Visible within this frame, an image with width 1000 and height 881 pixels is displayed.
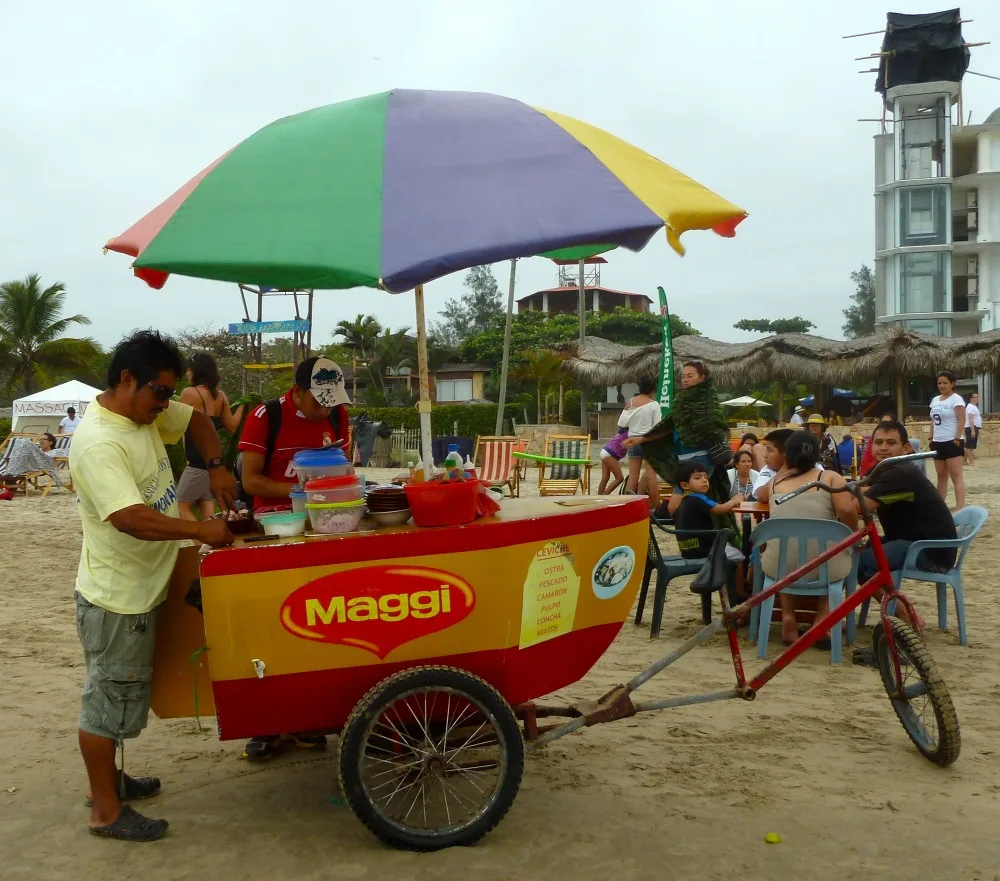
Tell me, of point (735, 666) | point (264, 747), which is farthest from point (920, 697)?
point (264, 747)

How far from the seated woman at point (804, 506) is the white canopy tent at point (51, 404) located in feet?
66.3

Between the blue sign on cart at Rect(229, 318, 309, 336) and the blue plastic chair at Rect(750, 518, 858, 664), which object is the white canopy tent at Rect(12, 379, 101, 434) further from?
the blue plastic chair at Rect(750, 518, 858, 664)

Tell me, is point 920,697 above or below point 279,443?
below

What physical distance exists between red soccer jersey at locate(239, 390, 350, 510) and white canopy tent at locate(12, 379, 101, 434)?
2009 centimetres

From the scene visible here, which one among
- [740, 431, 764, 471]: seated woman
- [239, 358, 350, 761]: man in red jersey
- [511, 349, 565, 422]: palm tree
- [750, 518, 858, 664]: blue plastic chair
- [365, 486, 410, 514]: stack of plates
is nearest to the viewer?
[365, 486, 410, 514]: stack of plates

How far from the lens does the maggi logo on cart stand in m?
2.74

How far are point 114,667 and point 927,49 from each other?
1583 inches

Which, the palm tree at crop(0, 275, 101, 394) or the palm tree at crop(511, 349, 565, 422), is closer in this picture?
the palm tree at crop(511, 349, 565, 422)

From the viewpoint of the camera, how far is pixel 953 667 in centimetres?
481

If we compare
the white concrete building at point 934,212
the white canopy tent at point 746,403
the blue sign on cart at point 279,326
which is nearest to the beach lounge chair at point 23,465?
the blue sign on cart at point 279,326

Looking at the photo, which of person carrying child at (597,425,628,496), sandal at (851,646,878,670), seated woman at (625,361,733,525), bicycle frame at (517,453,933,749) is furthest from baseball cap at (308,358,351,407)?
person carrying child at (597,425,628,496)

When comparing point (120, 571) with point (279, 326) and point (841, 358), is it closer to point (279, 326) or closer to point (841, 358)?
point (279, 326)

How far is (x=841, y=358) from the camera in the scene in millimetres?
22781

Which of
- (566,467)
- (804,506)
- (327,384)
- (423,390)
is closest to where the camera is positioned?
(423,390)
